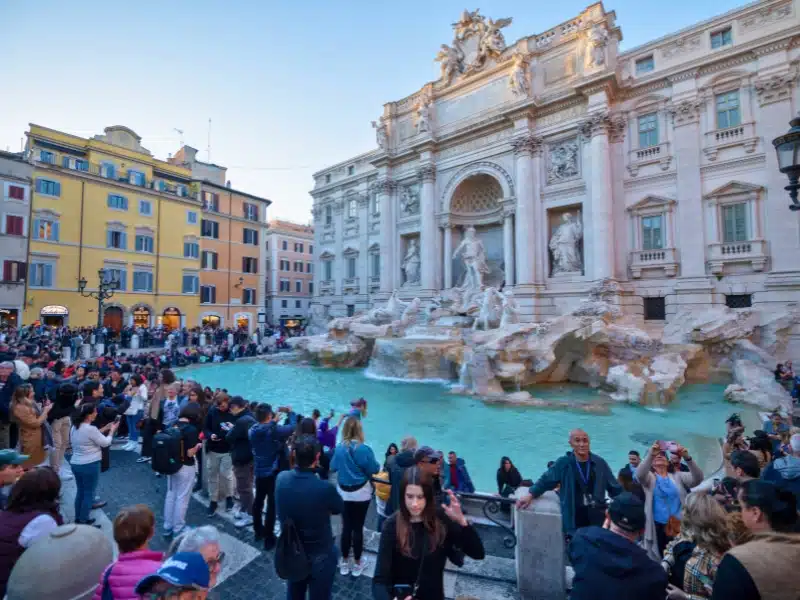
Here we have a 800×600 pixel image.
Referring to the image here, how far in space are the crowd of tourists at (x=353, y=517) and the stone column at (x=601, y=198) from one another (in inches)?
519

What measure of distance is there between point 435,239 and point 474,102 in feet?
25.6

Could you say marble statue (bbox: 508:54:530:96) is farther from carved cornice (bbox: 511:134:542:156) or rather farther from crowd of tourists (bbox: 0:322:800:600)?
crowd of tourists (bbox: 0:322:800:600)

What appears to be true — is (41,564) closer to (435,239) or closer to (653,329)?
(653,329)

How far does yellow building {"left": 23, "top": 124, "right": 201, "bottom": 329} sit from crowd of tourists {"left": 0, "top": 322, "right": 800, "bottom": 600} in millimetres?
23233

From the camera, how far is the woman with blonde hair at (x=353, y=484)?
332 centimetres

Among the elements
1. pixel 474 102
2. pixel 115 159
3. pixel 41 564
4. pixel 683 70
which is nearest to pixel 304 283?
pixel 115 159

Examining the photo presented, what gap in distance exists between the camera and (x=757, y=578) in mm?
1527

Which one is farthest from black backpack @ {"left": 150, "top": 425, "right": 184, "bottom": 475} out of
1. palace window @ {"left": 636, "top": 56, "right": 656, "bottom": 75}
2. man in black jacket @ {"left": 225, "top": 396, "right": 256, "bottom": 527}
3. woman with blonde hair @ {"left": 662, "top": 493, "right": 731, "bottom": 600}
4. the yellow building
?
the yellow building

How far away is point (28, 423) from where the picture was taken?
4.25 m

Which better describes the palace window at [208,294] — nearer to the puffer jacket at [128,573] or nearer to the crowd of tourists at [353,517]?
the crowd of tourists at [353,517]

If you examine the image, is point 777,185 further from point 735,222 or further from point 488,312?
point 488,312

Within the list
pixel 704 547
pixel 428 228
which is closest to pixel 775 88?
pixel 428 228

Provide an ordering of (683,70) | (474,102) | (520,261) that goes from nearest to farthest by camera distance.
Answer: (683,70)
(520,261)
(474,102)

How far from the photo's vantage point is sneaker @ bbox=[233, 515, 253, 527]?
13.5ft
